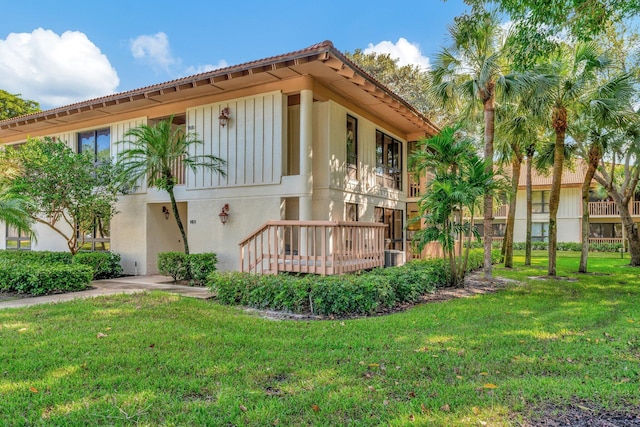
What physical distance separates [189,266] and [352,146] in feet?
20.0

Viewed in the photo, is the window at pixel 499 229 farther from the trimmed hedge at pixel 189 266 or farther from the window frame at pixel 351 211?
the trimmed hedge at pixel 189 266

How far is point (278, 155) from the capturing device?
10.4m

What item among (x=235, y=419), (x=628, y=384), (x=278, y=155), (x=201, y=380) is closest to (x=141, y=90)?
(x=278, y=155)

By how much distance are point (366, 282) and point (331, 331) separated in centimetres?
170

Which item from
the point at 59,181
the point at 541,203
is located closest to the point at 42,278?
the point at 59,181

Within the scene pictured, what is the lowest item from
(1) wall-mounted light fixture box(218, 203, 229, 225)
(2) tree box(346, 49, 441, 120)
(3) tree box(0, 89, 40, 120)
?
(1) wall-mounted light fixture box(218, 203, 229, 225)

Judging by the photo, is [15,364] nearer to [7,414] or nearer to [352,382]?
[7,414]

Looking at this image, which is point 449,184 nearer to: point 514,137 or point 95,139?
point 514,137

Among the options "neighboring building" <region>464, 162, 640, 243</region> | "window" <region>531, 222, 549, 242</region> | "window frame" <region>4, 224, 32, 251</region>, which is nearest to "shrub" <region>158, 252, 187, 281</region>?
"window frame" <region>4, 224, 32, 251</region>

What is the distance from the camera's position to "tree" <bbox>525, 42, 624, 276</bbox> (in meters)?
10.6

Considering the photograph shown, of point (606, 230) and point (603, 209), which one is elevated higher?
point (603, 209)

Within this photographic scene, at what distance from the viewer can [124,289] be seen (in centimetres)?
941

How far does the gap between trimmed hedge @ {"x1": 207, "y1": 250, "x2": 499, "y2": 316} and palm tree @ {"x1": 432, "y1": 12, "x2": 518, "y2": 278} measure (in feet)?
15.5

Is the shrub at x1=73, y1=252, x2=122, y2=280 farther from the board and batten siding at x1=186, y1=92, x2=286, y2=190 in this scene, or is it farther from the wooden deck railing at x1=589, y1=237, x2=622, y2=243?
the wooden deck railing at x1=589, y1=237, x2=622, y2=243
